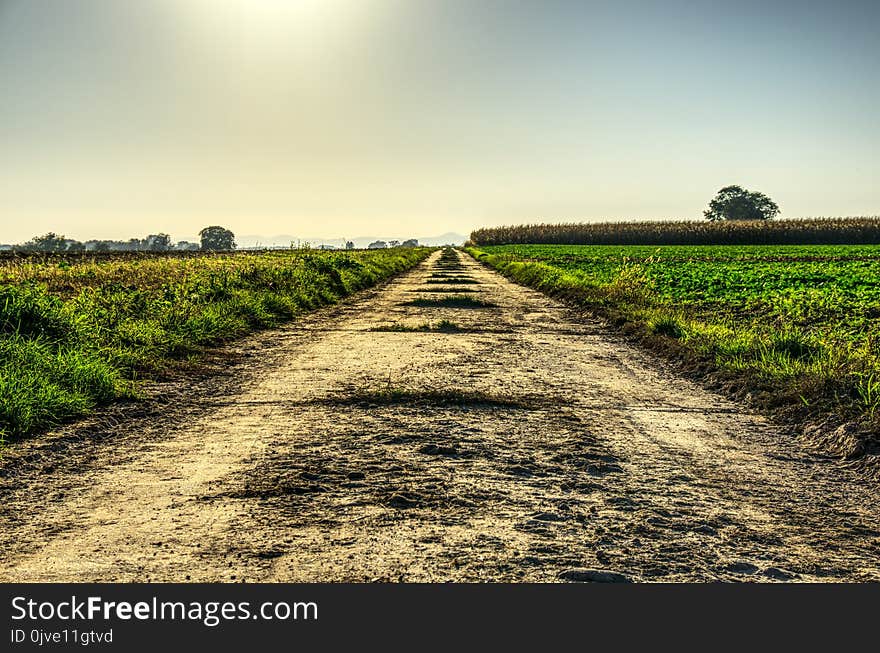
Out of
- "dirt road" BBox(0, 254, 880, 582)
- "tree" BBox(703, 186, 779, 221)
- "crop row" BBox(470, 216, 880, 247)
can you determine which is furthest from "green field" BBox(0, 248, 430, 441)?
"tree" BBox(703, 186, 779, 221)

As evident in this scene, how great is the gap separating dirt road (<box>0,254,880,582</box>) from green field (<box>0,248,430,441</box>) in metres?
0.57

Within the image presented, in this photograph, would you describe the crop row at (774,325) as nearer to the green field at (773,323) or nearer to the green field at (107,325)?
the green field at (773,323)

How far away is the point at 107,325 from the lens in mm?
9844

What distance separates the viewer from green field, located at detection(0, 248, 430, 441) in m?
6.50

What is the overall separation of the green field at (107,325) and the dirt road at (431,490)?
57 cm

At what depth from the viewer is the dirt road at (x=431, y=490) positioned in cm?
339

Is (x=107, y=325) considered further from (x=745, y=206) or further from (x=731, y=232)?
(x=745, y=206)

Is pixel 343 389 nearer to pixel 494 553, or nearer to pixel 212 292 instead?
pixel 494 553

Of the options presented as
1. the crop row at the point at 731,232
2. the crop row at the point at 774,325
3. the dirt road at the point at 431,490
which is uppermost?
the crop row at the point at 731,232

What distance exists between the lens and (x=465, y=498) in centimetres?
427

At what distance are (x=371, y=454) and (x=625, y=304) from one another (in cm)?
1132

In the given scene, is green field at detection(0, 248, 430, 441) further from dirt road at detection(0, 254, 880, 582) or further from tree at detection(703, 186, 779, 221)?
tree at detection(703, 186, 779, 221)

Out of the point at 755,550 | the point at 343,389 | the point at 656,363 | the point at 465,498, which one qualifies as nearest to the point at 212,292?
the point at 343,389

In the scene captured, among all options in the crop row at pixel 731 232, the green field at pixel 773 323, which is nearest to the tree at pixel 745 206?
the crop row at pixel 731 232
